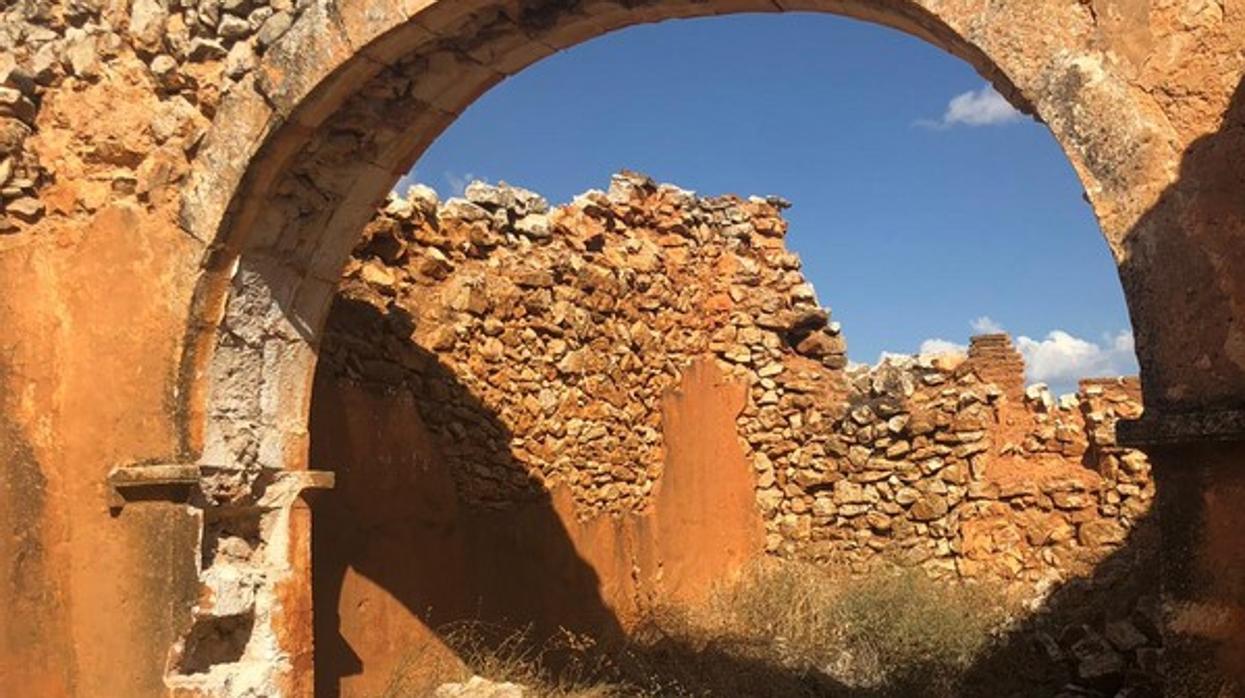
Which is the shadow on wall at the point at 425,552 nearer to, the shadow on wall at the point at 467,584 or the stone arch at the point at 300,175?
the shadow on wall at the point at 467,584

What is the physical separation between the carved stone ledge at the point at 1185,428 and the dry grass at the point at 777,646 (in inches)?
155

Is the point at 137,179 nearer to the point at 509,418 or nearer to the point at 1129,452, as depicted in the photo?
the point at 509,418

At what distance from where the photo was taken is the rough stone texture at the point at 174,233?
4004 millimetres

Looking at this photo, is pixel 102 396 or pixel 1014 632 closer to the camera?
pixel 102 396

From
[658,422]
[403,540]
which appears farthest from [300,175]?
[658,422]

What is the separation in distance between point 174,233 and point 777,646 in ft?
17.2

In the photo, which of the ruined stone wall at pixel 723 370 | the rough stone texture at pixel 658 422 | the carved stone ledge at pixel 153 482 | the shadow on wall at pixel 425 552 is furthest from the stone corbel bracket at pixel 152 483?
the ruined stone wall at pixel 723 370

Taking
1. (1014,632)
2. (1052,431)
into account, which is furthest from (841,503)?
(1014,632)

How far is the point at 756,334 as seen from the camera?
33.3 feet

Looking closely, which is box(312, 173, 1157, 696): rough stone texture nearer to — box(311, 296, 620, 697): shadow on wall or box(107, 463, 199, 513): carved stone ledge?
box(311, 296, 620, 697): shadow on wall

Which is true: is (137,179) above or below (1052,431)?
above

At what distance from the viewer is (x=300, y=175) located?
428 centimetres

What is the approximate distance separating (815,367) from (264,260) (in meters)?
6.66

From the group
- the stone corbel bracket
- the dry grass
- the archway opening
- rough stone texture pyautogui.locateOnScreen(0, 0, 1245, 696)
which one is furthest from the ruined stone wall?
the stone corbel bracket
